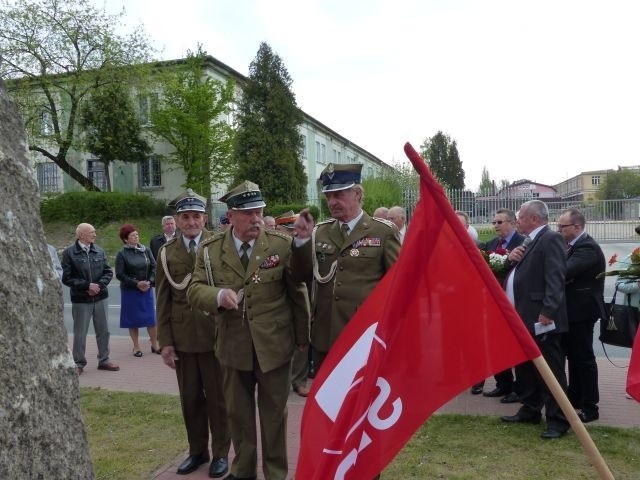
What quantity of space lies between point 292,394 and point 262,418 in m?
2.56

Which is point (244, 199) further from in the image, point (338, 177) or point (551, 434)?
point (551, 434)

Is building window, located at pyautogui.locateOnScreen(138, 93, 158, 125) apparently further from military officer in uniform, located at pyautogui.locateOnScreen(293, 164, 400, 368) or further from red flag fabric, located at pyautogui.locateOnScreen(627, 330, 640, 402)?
red flag fabric, located at pyautogui.locateOnScreen(627, 330, 640, 402)

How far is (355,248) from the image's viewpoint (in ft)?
13.6

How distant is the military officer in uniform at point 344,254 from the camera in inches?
159

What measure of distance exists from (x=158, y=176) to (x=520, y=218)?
3293cm

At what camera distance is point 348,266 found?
4.16 metres

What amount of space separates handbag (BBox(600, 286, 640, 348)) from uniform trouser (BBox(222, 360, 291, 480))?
3.25 metres

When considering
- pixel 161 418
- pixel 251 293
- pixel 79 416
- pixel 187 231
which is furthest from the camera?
pixel 161 418

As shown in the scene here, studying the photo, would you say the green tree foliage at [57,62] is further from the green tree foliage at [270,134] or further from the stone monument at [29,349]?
the stone monument at [29,349]

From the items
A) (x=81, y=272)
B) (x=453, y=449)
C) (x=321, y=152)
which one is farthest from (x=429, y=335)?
(x=321, y=152)

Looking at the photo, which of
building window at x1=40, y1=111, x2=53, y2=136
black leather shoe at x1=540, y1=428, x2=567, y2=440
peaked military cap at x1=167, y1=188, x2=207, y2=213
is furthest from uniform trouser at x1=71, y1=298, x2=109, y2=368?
building window at x1=40, y1=111, x2=53, y2=136

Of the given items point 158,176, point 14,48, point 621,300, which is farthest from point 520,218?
point 158,176

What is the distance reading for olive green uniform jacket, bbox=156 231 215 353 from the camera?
14.5 ft

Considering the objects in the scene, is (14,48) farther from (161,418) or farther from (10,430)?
(10,430)
